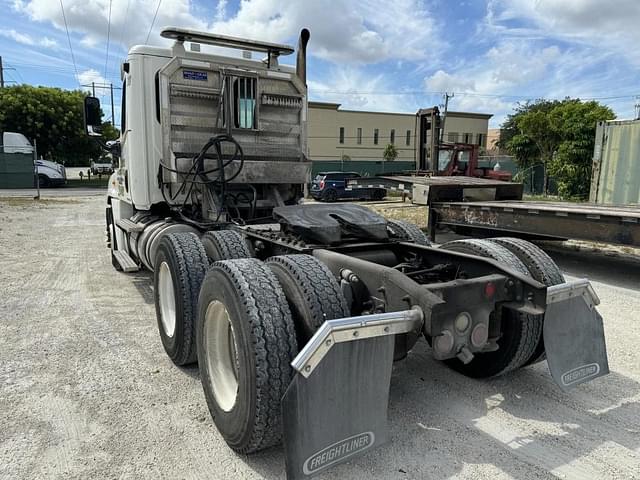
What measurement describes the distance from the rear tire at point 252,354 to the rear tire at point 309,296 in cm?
10

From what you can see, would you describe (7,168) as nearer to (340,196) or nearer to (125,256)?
(340,196)

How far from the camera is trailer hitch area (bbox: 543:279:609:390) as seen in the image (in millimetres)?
2938

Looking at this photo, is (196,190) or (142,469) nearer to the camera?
(142,469)

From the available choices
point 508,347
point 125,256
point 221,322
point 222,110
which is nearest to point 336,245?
point 221,322

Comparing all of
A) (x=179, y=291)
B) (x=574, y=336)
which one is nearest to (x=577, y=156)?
(x=574, y=336)

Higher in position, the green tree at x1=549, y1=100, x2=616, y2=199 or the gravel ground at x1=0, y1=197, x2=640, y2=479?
the green tree at x1=549, y1=100, x2=616, y2=199

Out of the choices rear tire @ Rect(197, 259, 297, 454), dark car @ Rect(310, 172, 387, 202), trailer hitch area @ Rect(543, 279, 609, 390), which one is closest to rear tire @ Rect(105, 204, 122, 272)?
rear tire @ Rect(197, 259, 297, 454)

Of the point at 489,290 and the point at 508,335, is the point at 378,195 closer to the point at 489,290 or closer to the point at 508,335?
the point at 508,335

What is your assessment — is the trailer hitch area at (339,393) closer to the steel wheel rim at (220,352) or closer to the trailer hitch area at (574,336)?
the steel wheel rim at (220,352)

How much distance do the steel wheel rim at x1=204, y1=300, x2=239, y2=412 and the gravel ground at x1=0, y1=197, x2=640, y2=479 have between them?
278mm

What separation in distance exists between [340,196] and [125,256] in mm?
19574

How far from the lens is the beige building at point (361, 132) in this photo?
5181cm

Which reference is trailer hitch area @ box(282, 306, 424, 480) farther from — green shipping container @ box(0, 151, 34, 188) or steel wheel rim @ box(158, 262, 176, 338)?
green shipping container @ box(0, 151, 34, 188)

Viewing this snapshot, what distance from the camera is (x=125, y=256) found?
7.00 m
